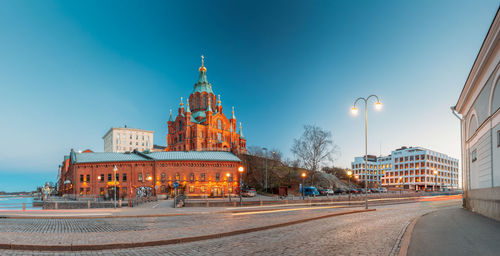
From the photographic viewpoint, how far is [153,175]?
5812 centimetres

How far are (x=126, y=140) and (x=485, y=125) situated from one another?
522 ft

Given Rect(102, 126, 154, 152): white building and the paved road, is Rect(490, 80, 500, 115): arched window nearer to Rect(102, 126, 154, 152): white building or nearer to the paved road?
the paved road

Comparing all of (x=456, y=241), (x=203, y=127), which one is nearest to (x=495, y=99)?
(x=456, y=241)

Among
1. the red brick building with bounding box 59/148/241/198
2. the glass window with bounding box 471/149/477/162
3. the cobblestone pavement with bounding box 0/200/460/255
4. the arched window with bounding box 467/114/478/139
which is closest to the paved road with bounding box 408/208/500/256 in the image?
the cobblestone pavement with bounding box 0/200/460/255

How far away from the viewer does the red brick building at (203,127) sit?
87375 mm

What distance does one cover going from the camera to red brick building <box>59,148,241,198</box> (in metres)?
57.7

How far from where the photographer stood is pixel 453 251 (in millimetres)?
8531

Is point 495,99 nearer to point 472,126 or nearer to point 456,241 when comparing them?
point 472,126

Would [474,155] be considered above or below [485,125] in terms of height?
below

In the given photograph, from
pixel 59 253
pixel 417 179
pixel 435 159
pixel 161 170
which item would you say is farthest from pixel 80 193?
pixel 435 159

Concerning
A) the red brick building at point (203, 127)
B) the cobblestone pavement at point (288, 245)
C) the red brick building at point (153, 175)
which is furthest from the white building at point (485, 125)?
the red brick building at point (203, 127)

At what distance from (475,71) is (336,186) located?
71.9 meters

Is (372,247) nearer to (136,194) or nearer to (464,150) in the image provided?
(464,150)

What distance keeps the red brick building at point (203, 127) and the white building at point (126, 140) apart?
72124 millimetres
